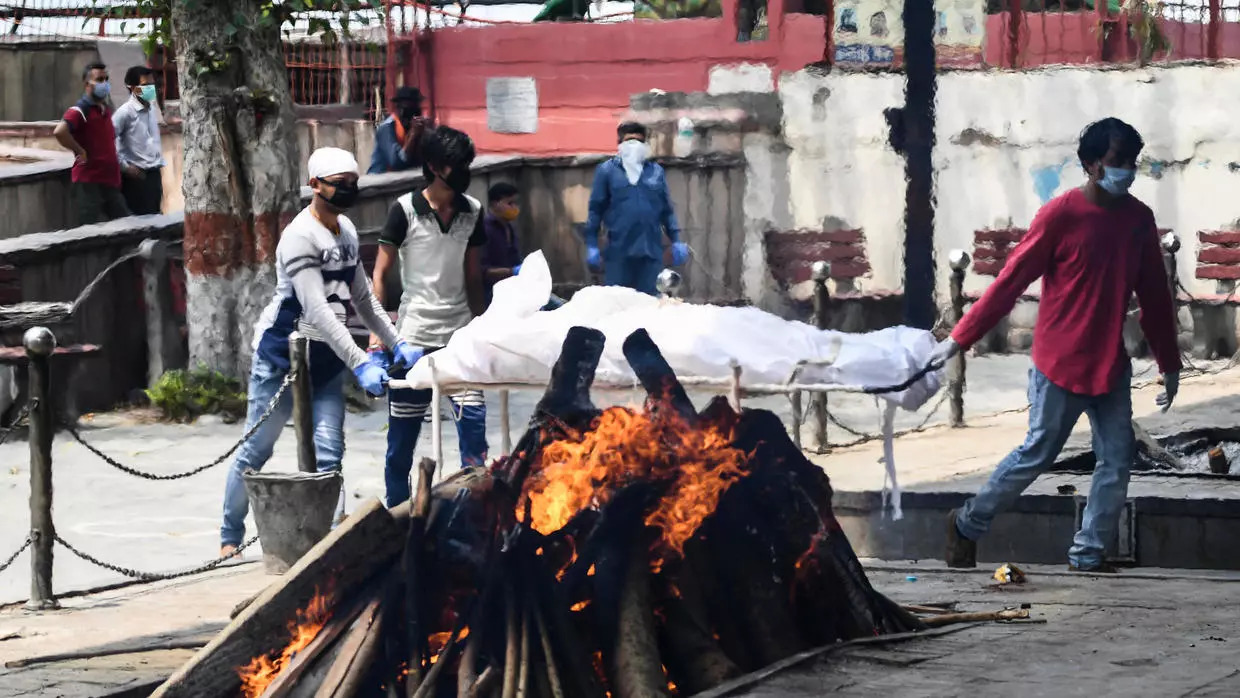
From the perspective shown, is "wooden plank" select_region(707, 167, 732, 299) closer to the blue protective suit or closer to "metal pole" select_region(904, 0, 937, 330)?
the blue protective suit

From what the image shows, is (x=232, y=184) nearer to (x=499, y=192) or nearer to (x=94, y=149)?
(x=499, y=192)

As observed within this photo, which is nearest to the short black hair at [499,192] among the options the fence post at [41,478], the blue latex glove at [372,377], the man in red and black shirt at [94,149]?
the blue latex glove at [372,377]

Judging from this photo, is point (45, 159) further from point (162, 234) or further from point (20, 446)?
point (20, 446)

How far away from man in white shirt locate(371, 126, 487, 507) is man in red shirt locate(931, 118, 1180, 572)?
233cm

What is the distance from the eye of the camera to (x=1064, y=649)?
7422mm

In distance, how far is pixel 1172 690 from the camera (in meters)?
6.65

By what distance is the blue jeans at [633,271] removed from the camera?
54.3 feet

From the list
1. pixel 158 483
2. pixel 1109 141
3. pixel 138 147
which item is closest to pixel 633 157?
pixel 158 483

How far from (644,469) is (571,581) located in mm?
529

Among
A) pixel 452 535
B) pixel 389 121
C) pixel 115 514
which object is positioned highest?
pixel 389 121

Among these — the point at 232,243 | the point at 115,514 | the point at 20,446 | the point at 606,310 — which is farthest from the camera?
the point at 232,243

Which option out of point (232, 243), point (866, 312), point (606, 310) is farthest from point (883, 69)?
point (606, 310)

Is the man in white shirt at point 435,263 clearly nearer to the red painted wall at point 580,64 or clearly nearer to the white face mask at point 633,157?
the white face mask at point 633,157

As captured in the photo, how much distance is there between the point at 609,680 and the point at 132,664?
6.47 feet
